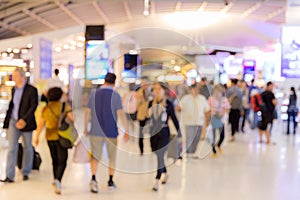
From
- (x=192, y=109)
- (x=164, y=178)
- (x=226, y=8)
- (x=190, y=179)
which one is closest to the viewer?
(x=164, y=178)

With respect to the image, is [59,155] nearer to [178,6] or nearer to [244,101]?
[244,101]

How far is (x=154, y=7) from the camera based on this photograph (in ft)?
61.5

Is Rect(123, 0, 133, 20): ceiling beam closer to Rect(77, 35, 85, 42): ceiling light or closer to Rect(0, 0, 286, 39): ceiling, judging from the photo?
Rect(0, 0, 286, 39): ceiling

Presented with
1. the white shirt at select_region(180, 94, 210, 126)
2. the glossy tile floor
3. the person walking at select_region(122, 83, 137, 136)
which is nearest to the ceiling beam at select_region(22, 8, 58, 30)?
the person walking at select_region(122, 83, 137, 136)

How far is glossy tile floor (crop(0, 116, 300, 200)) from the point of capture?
4957 mm

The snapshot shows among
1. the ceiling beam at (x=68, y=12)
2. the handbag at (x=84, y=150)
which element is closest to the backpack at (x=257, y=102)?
the handbag at (x=84, y=150)

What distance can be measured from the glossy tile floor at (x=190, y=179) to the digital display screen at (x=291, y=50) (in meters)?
1.65

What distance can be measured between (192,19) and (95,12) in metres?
5.83

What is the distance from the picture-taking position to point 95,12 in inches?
716

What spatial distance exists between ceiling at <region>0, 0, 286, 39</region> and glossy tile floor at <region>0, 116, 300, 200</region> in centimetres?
840

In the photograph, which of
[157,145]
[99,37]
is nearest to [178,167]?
[157,145]

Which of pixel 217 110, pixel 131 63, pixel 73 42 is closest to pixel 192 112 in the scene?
pixel 217 110

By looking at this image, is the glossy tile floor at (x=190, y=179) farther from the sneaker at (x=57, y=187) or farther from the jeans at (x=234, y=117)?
the jeans at (x=234, y=117)

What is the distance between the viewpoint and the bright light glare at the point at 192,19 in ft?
70.1
